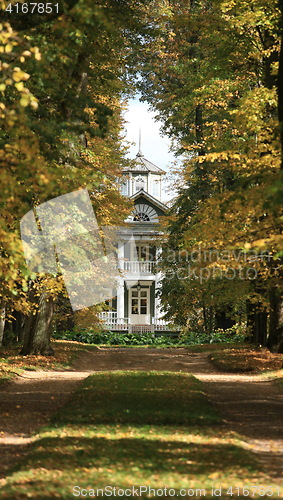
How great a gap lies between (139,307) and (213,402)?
3744 centimetres

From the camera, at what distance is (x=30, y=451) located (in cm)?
794

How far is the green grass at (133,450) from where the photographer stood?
6.21 meters


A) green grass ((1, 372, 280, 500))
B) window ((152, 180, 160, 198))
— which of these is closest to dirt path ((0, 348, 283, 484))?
green grass ((1, 372, 280, 500))

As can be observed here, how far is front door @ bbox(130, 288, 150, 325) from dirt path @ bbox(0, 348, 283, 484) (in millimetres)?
27902

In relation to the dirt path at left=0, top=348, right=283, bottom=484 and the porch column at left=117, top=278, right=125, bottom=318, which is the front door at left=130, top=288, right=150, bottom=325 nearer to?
the porch column at left=117, top=278, right=125, bottom=318

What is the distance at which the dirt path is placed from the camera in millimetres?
8401

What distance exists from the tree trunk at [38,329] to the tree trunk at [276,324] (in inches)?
→ 249

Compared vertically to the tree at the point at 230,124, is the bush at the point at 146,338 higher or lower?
lower

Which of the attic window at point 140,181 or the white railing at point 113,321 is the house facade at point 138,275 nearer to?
the white railing at point 113,321

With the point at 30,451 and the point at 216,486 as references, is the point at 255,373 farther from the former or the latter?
the point at 216,486

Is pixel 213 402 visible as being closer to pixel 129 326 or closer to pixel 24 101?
pixel 24 101

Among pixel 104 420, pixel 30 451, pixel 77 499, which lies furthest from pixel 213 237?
pixel 77 499

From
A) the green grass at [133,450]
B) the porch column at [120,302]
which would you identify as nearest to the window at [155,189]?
the porch column at [120,302]

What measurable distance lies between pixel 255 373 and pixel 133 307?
32.1 m
